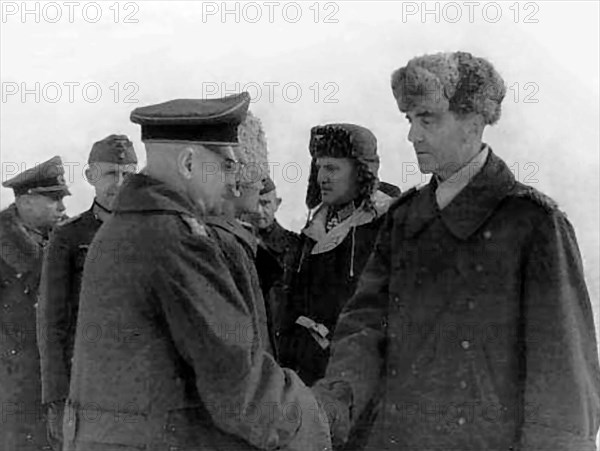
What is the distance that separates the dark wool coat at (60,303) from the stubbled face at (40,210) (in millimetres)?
1074

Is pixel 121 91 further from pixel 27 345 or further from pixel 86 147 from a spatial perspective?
pixel 27 345

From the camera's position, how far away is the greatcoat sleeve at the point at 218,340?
255 cm

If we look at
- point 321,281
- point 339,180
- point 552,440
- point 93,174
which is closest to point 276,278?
point 321,281

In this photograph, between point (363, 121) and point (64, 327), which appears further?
point (363, 121)

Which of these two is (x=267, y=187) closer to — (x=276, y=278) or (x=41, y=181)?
(x=41, y=181)

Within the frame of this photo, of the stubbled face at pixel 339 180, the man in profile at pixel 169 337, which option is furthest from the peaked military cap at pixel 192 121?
the stubbled face at pixel 339 180

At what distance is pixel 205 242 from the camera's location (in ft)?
8.62

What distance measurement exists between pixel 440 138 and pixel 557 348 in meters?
0.75

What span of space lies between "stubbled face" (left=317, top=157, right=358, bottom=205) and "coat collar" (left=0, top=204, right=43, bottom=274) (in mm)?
2029

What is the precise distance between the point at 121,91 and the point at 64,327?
9443 millimetres

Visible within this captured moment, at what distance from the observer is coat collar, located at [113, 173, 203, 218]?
2664 millimetres

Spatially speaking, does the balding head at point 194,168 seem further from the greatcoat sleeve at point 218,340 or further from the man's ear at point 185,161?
the greatcoat sleeve at point 218,340

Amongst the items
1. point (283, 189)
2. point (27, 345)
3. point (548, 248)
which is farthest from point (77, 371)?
point (283, 189)

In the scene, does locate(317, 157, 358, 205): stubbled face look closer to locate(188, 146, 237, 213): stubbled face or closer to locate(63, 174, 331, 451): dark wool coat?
locate(188, 146, 237, 213): stubbled face
